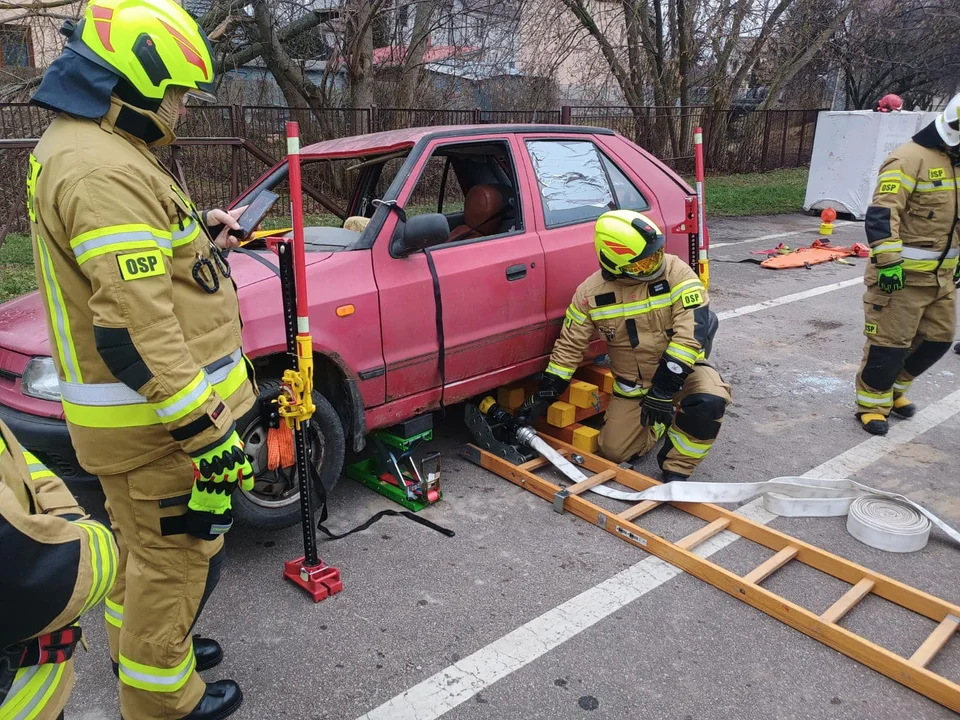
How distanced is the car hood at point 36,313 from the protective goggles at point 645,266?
1.62 meters

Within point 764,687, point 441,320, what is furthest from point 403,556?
point 764,687

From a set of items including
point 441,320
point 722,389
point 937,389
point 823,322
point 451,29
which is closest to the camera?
point 441,320

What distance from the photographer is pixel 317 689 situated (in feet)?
9.04

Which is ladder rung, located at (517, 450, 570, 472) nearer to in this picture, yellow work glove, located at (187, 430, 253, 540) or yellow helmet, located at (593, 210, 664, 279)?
yellow helmet, located at (593, 210, 664, 279)

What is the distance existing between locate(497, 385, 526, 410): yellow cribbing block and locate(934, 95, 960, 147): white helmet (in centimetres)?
319

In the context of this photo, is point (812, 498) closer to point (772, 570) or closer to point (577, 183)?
point (772, 570)

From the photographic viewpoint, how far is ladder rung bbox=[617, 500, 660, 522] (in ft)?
12.6

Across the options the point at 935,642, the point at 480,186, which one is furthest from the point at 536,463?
the point at 935,642

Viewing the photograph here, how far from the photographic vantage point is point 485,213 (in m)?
4.62

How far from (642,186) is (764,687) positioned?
3.30 metres

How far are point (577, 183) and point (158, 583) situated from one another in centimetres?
343

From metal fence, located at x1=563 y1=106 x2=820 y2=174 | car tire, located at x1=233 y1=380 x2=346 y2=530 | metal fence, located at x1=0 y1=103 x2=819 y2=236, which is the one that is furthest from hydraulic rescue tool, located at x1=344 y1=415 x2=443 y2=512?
metal fence, located at x1=563 y1=106 x2=820 y2=174

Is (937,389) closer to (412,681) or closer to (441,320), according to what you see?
(441,320)

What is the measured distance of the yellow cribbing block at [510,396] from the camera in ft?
15.4
